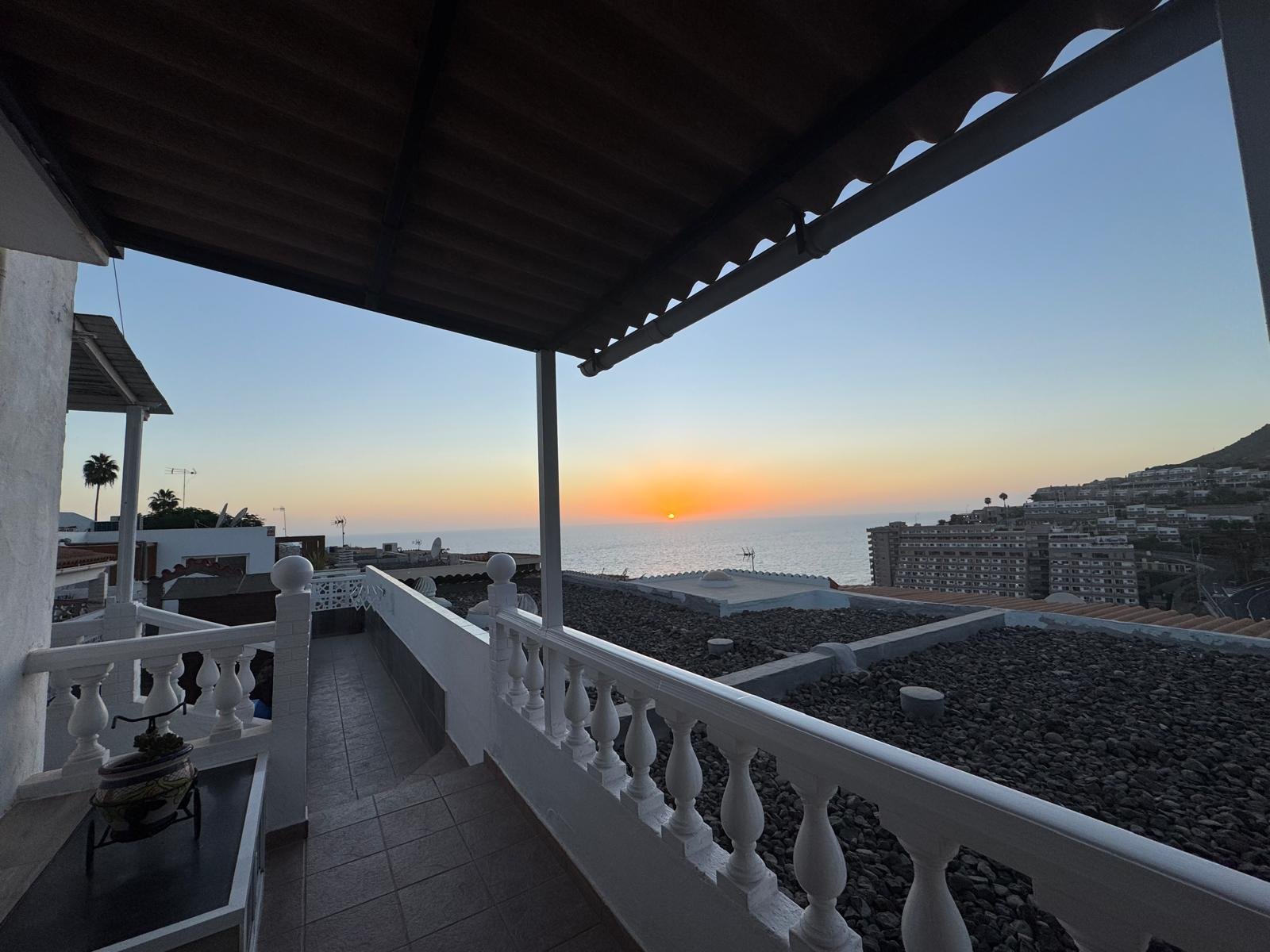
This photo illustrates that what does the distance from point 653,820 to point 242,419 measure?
17092mm

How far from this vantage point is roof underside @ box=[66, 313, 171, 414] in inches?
120

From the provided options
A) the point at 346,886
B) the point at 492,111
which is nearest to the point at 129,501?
the point at 346,886

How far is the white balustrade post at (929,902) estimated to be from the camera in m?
0.85

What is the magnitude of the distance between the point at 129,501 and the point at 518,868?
4590 millimetres

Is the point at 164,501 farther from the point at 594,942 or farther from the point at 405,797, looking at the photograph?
the point at 594,942

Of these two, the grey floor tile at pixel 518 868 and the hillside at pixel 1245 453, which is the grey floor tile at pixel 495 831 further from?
the hillside at pixel 1245 453

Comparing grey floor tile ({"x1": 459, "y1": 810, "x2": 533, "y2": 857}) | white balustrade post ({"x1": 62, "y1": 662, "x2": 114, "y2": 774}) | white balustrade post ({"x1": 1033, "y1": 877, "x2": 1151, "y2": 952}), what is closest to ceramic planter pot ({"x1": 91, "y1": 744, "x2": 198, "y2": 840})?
white balustrade post ({"x1": 62, "y1": 662, "x2": 114, "y2": 774})

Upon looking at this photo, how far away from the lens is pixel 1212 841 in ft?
7.11

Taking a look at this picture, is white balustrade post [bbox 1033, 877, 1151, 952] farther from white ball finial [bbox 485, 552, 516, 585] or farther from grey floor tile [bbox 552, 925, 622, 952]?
white ball finial [bbox 485, 552, 516, 585]

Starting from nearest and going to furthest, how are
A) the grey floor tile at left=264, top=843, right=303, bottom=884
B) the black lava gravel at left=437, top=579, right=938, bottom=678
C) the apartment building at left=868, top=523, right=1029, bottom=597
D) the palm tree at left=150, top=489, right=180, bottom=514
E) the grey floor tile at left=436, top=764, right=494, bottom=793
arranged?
the grey floor tile at left=264, top=843, right=303, bottom=884 < the grey floor tile at left=436, top=764, right=494, bottom=793 < the apartment building at left=868, top=523, right=1029, bottom=597 < the black lava gravel at left=437, top=579, right=938, bottom=678 < the palm tree at left=150, top=489, right=180, bottom=514

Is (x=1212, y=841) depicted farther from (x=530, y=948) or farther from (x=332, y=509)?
(x=332, y=509)

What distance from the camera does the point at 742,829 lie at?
1.29 m

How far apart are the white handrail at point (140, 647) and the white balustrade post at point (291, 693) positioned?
0.12 m

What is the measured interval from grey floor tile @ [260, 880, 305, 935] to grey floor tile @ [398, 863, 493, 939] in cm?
36
